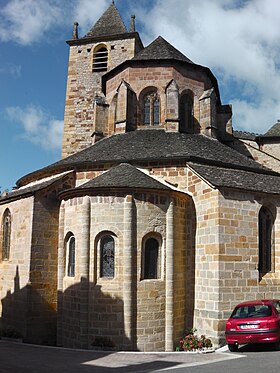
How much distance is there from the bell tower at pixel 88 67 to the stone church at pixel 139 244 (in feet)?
21.2

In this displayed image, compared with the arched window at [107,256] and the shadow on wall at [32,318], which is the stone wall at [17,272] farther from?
the arched window at [107,256]

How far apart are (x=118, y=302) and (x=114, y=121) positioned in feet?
33.7

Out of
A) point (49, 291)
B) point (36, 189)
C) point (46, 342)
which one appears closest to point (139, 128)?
point (36, 189)

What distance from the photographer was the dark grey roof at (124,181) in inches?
538

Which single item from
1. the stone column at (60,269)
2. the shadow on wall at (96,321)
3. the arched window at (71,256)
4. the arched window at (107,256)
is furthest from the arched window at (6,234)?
the arched window at (107,256)

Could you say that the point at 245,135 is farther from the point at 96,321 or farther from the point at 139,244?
the point at 96,321

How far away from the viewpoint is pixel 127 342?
13.0m

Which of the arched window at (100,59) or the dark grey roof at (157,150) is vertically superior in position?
the arched window at (100,59)

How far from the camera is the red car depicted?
35.2 feet

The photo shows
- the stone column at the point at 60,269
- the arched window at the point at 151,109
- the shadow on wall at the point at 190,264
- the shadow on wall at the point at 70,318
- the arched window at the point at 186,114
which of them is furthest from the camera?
the arched window at the point at 186,114

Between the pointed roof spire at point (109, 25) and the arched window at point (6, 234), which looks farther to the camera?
the pointed roof spire at point (109, 25)

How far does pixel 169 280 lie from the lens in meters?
13.8

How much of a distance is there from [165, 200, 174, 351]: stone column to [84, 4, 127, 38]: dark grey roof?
54.0 ft

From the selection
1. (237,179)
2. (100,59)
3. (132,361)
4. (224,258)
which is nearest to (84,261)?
(132,361)
